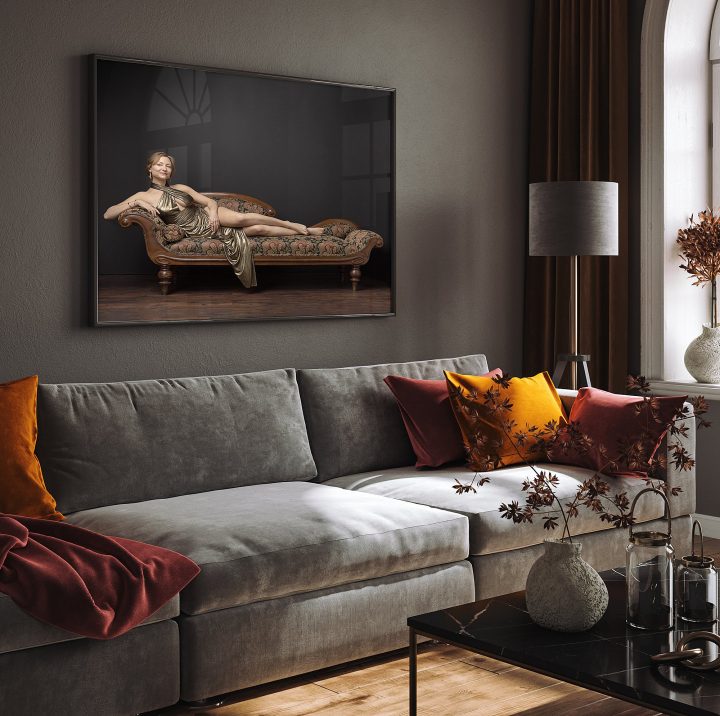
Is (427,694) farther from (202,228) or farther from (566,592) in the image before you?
(202,228)

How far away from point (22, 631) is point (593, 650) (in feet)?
4.51

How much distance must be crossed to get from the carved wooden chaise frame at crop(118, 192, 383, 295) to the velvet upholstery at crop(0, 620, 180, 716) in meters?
1.69

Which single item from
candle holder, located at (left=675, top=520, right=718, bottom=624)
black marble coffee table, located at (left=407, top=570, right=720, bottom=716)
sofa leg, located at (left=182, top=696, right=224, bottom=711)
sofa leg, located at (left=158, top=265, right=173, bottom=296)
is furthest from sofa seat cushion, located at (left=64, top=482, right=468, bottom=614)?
candle holder, located at (left=675, top=520, right=718, bottom=624)

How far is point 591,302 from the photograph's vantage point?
5234 millimetres

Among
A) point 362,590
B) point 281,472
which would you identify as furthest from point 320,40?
point 362,590

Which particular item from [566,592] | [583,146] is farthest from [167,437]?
[583,146]

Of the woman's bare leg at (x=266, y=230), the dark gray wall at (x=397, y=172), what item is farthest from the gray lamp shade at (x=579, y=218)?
the woman's bare leg at (x=266, y=230)

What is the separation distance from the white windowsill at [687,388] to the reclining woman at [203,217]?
185 cm

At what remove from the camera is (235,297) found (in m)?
4.39

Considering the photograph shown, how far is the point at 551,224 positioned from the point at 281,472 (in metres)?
1.69

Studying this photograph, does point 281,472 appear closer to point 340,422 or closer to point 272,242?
point 340,422

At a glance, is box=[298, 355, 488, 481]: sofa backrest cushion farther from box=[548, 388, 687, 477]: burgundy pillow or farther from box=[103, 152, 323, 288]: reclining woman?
box=[548, 388, 687, 477]: burgundy pillow

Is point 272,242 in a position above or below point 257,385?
above

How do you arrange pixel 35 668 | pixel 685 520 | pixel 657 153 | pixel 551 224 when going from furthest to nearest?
pixel 657 153 < pixel 551 224 < pixel 685 520 < pixel 35 668
